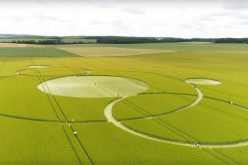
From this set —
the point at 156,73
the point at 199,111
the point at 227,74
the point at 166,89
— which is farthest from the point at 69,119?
the point at 227,74

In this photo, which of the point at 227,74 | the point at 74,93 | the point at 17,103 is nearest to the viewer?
the point at 17,103

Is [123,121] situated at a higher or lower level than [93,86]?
lower

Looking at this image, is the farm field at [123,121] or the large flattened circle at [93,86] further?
the large flattened circle at [93,86]

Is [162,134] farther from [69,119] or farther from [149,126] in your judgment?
[69,119]

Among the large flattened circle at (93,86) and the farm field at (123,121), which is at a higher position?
the large flattened circle at (93,86)

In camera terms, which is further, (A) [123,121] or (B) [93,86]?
(B) [93,86]

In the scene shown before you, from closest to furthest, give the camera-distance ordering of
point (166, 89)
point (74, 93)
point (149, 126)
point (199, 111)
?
point (149, 126), point (199, 111), point (74, 93), point (166, 89)

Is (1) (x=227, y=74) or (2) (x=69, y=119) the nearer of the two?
(2) (x=69, y=119)
